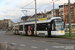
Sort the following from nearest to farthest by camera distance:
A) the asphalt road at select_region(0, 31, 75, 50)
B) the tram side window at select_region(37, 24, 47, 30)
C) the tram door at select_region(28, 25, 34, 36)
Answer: the asphalt road at select_region(0, 31, 75, 50) < the tram side window at select_region(37, 24, 47, 30) < the tram door at select_region(28, 25, 34, 36)

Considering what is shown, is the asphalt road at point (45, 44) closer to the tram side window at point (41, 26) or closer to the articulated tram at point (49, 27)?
the articulated tram at point (49, 27)

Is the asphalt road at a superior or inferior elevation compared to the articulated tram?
inferior

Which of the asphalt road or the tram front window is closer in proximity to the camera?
the asphalt road

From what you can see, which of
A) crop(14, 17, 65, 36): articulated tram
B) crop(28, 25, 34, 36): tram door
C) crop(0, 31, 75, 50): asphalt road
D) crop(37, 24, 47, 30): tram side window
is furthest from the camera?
crop(28, 25, 34, 36): tram door

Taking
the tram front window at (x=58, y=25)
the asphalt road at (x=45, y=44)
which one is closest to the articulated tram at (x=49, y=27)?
the tram front window at (x=58, y=25)

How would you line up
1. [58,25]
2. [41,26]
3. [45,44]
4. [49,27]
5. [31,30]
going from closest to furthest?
[45,44], [58,25], [49,27], [41,26], [31,30]

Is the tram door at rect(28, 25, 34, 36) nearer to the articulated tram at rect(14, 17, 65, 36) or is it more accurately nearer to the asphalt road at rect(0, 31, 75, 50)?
the articulated tram at rect(14, 17, 65, 36)

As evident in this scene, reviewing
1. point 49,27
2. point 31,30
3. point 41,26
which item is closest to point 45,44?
point 49,27

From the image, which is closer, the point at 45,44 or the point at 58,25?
the point at 45,44

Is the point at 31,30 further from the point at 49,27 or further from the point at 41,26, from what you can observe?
the point at 49,27

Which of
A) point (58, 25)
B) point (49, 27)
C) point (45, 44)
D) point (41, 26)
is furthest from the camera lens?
point (41, 26)

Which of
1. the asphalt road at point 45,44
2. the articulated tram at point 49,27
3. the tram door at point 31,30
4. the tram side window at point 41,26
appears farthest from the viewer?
the tram door at point 31,30

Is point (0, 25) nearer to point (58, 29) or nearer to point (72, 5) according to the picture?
point (72, 5)

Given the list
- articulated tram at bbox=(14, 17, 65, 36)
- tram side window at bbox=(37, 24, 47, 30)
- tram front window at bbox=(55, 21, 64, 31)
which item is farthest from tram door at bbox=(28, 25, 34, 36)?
tram front window at bbox=(55, 21, 64, 31)
